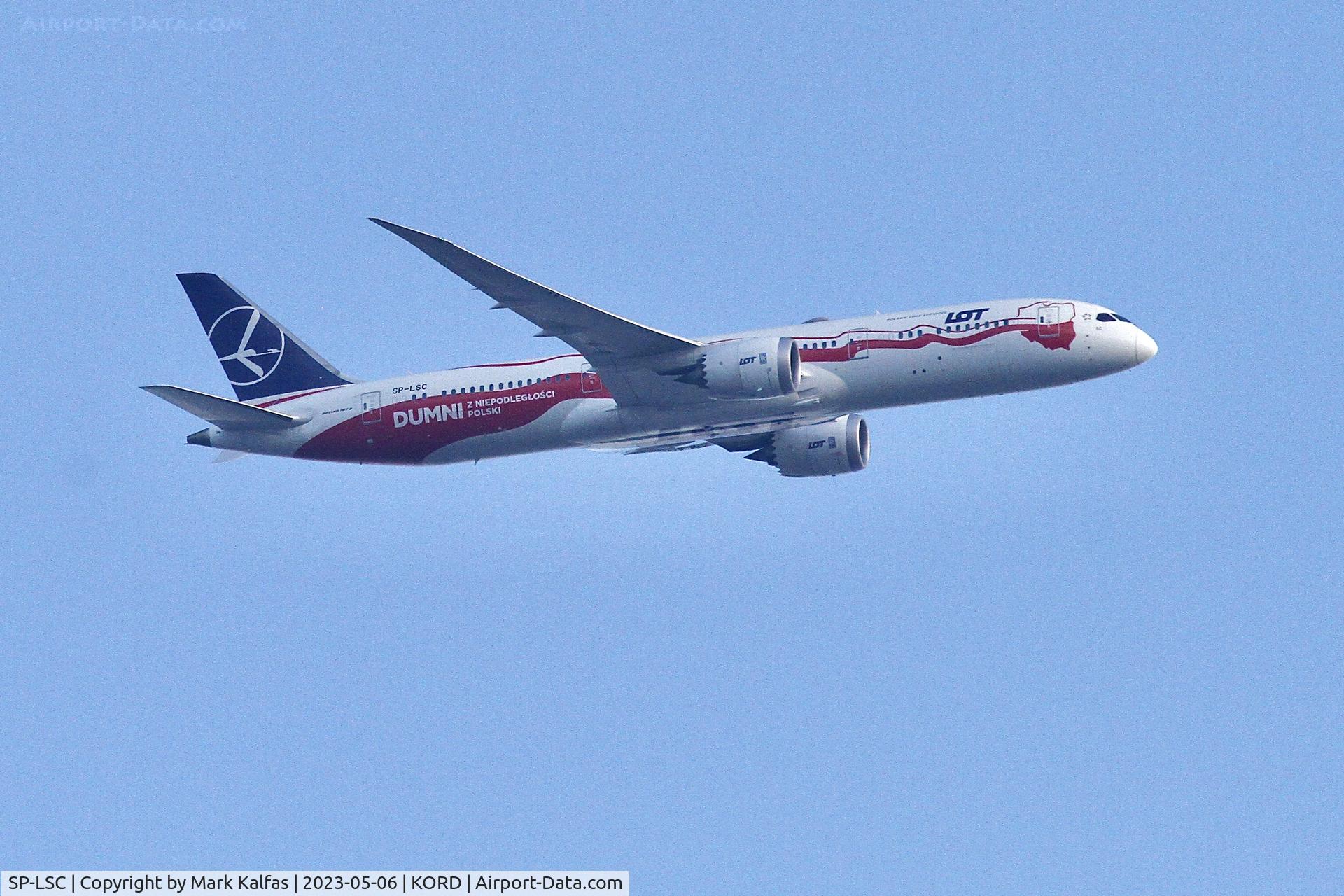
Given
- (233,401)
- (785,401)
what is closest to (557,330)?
(785,401)

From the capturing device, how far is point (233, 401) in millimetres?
54188

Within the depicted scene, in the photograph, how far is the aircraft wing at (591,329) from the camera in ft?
158

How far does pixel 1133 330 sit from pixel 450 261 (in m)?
21.5

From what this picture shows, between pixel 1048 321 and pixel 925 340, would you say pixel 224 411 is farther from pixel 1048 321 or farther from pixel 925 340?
pixel 1048 321

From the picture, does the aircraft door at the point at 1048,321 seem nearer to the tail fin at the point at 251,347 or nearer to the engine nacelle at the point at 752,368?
the engine nacelle at the point at 752,368

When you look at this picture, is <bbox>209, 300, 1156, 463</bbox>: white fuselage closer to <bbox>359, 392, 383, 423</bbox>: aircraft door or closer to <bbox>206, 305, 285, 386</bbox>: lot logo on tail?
<bbox>359, 392, 383, 423</bbox>: aircraft door

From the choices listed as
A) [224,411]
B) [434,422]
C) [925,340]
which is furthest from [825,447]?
[224,411]

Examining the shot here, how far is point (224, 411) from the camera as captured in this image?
5469 cm

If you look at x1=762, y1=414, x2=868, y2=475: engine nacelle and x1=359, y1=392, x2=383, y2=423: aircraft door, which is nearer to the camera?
x1=359, y1=392, x2=383, y2=423: aircraft door

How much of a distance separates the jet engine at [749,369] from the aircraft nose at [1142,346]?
35.0 ft

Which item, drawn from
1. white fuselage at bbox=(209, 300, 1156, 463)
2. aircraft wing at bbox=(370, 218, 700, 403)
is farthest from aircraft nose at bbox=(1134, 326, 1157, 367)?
aircraft wing at bbox=(370, 218, 700, 403)

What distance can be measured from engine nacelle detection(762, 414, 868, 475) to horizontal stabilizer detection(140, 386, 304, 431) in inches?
681

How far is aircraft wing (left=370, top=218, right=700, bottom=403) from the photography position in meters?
48.1

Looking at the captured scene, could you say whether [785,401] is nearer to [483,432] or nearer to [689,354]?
[689,354]
